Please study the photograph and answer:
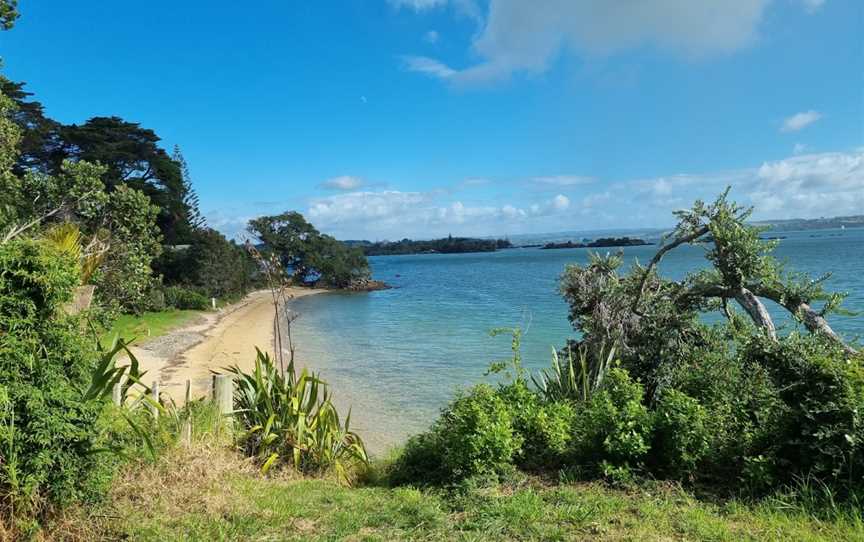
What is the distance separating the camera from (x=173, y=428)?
4.21 metres

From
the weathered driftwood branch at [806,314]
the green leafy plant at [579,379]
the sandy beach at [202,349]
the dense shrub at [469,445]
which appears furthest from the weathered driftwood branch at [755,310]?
the sandy beach at [202,349]

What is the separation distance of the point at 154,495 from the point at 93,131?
41058mm

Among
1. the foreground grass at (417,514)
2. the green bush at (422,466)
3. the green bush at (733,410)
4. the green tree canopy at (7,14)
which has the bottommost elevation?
the green bush at (422,466)

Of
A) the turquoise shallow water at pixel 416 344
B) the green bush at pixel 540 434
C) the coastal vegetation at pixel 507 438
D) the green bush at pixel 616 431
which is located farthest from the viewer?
the turquoise shallow water at pixel 416 344

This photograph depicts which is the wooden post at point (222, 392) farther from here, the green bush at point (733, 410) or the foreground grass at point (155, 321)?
the foreground grass at point (155, 321)

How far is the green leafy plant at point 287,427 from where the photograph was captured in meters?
4.83

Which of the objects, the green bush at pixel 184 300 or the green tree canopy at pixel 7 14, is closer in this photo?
the green tree canopy at pixel 7 14

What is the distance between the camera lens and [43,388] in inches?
110

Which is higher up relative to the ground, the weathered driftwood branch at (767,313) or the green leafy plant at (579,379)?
the weathered driftwood branch at (767,313)

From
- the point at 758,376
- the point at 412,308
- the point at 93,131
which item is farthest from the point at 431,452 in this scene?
the point at 93,131

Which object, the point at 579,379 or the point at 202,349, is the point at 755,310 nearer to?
the point at 579,379

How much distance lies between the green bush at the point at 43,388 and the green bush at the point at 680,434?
380cm

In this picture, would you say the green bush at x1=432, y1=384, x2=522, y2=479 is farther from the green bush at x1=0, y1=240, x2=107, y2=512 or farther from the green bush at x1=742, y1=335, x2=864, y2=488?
Result: the green bush at x1=0, y1=240, x2=107, y2=512

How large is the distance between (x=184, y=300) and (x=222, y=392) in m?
28.8
